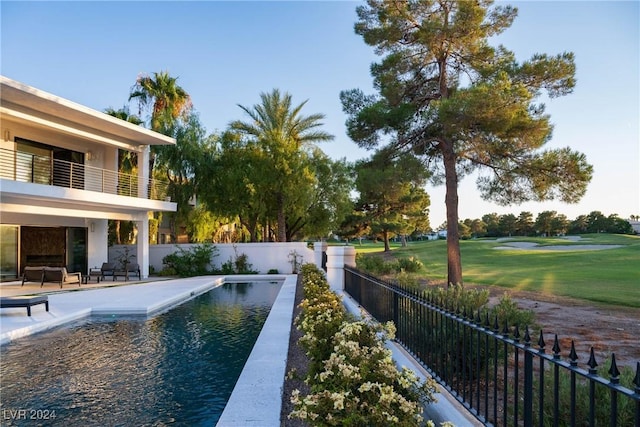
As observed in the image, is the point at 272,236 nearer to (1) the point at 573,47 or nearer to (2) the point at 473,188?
(2) the point at 473,188

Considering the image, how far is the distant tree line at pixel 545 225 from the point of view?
5603 centimetres

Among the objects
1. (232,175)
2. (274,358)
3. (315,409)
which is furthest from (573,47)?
(232,175)

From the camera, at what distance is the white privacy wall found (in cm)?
2358

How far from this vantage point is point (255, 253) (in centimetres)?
2381

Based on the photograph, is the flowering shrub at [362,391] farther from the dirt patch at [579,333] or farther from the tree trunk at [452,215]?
the tree trunk at [452,215]

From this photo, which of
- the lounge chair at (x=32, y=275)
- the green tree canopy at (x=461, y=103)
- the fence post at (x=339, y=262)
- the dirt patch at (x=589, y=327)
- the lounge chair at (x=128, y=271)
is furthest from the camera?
the lounge chair at (x=128, y=271)

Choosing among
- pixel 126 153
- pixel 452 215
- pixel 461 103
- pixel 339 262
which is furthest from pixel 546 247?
pixel 126 153

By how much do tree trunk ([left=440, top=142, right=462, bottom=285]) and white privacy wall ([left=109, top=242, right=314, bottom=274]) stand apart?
438 inches

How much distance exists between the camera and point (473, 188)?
14.7 m

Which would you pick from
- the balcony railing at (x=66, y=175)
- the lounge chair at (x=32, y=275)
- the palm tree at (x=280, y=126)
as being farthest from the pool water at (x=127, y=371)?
the palm tree at (x=280, y=126)

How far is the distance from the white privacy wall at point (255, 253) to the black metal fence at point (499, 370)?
14989 millimetres

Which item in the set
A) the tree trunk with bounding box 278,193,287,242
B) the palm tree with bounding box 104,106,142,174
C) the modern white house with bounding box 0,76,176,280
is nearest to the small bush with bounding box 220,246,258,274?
the tree trunk with bounding box 278,193,287,242

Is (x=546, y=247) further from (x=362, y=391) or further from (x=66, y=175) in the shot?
(x=362, y=391)

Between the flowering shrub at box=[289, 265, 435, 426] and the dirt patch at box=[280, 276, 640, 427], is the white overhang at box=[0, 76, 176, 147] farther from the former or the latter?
the flowering shrub at box=[289, 265, 435, 426]
